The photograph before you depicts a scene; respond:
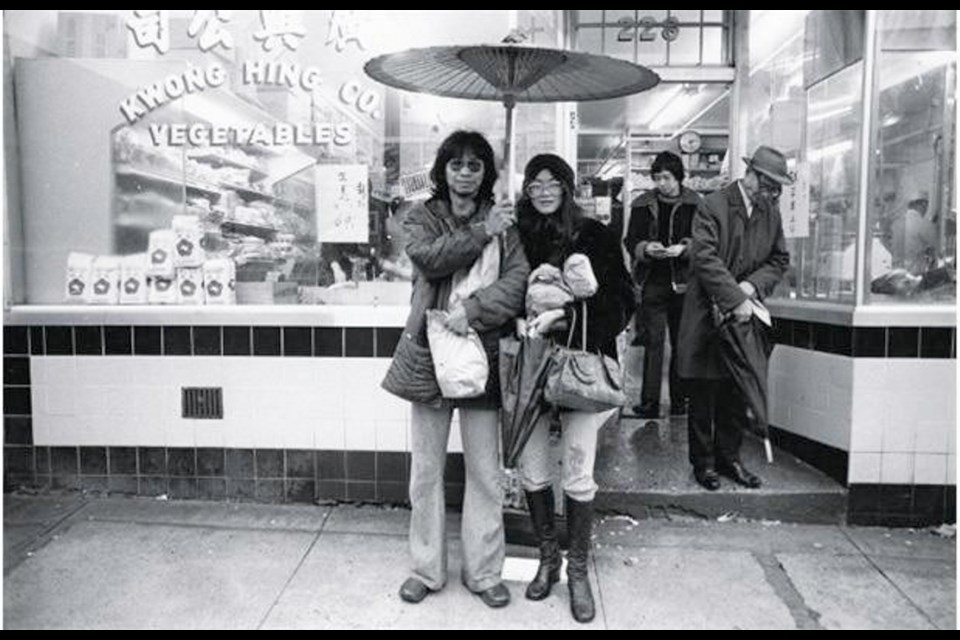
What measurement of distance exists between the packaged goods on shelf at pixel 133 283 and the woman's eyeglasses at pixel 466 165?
2461mm

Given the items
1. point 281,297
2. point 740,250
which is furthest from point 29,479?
point 740,250

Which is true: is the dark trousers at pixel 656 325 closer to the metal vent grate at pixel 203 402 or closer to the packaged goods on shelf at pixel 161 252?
the metal vent grate at pixel 203 402

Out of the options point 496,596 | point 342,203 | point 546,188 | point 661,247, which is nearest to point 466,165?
point 546,188

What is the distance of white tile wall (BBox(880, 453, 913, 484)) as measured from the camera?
4.42m

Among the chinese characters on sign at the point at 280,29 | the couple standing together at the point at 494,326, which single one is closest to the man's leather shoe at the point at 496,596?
the couple standing together at the point at 494,326

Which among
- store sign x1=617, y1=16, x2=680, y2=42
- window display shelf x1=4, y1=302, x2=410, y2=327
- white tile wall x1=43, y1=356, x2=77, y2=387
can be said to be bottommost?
white tile wall x1=43, y1=356, x2=77, y2=387

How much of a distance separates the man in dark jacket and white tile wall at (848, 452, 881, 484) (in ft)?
5.00

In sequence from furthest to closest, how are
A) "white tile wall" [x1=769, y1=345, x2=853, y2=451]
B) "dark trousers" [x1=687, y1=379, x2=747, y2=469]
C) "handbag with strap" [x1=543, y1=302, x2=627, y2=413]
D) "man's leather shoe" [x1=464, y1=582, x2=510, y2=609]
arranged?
"dark trousers" [x1=687, y1=379, x2=747, y2=469]
"white tile wall" [x1=769, y1=345, x2=853, y2=451]
"man's leather shoe" [x1=464, y1=582, x2=510, y2=609]
"handbag with strap" [x1=543, y1=302, x2=627, y2=413]

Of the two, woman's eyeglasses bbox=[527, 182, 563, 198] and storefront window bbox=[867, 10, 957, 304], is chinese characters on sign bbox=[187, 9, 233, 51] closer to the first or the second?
woman's eyeglasses bbox=[527, 182, 563, 198]

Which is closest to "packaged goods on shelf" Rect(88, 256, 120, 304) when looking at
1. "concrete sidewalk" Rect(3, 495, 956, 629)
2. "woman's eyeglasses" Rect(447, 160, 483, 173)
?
"concrete sidewalk" Rect(3, 495, 956, 629)

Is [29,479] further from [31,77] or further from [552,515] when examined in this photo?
[552,515]

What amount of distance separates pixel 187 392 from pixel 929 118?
460 cm

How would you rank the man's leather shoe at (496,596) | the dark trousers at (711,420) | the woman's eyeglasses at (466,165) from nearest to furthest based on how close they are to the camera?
the woman's eyeglasses at (466,165) → the man's leather shoe at (496,596) → the dark trousers at (711,420)

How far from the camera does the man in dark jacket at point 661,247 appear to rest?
226 inches
